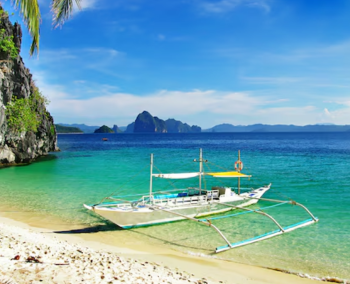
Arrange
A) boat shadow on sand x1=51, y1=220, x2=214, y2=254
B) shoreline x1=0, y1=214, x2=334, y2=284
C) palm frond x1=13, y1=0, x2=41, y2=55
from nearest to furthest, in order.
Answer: palm frond x1=13, y1=0, x2=41, y2=55, shoreline x1=0, y1=214, x2=334, y2=284, boat shadow on sand x1=51, y1=220, x2=214, y2=254

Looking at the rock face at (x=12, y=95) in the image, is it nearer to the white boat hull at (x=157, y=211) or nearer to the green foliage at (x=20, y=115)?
the green foliage at (x=20, y=115)

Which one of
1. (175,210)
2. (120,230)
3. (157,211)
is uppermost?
(157,211)

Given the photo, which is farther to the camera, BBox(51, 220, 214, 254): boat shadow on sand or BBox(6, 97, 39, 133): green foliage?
BBox(6, 97, 39, 133): green foliage

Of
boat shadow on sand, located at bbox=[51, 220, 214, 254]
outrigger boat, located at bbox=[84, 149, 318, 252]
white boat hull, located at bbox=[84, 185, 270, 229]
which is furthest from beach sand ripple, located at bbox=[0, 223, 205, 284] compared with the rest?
white boat hull, located at bbox=[84, 185, 270, 229]

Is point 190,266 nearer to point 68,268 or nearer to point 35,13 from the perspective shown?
point 68,268

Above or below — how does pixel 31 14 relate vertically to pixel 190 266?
above

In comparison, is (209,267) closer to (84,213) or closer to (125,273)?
(125,273)

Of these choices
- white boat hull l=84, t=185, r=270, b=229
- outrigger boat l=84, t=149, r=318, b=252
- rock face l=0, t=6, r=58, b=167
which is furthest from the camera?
rock face l=0, t=6, r=58, b=167

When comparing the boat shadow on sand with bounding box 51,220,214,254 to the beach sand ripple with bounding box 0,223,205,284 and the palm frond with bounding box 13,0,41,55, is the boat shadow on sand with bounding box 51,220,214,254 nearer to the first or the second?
the beach sand ripple with bounding box 0,223,205,284

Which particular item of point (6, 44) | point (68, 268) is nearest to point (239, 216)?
point (68, 268)

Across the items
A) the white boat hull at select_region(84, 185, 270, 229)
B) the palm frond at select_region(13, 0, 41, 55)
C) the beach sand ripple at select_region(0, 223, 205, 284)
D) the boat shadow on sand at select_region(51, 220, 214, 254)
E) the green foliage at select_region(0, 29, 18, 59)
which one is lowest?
the boat shadow on sand at select_region(51, 220, 214, 254)

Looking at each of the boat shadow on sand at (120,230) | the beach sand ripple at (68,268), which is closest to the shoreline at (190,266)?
the beach sand ripple at (68,268)

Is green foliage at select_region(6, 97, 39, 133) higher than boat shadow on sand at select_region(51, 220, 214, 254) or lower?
higher

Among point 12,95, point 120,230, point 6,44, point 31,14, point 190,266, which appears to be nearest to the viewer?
point 31,14
